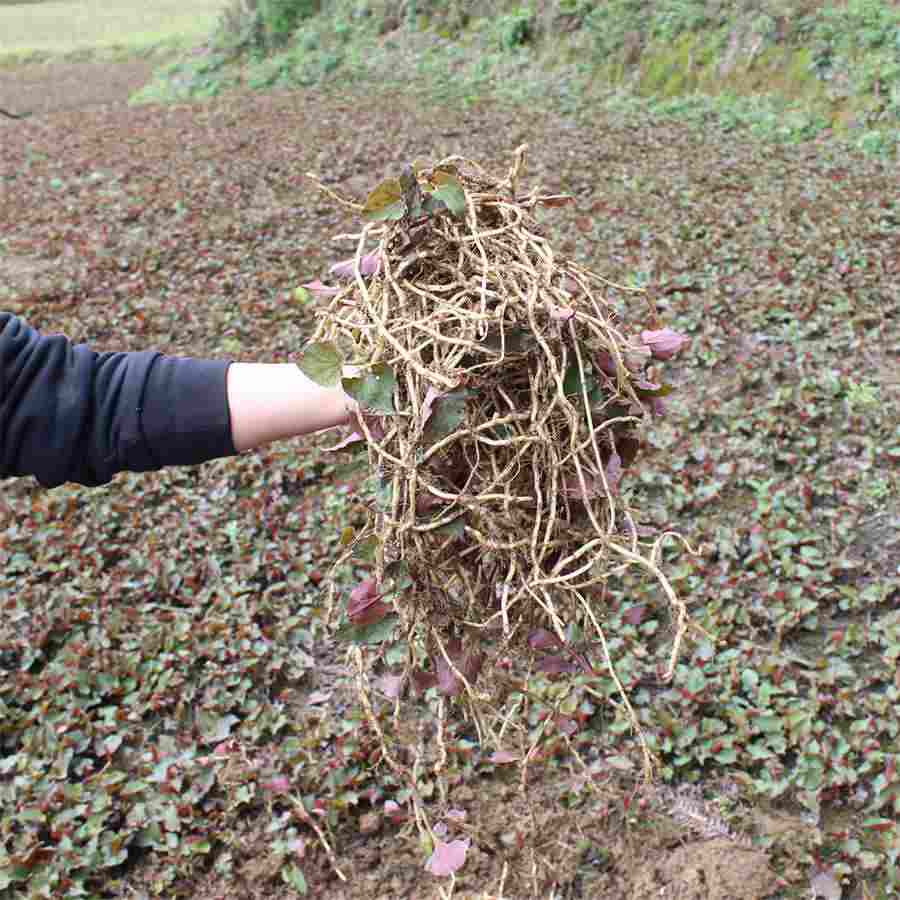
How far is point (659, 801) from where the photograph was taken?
2488mm

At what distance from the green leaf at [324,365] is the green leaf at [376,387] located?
0.23 feet

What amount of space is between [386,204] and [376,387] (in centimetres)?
26

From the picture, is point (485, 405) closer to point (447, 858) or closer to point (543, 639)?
point (543, 639)

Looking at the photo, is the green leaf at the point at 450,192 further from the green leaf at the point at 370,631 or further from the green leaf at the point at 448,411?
the green leaf at the point at 370,631

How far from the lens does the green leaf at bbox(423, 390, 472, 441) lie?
4.17 ft

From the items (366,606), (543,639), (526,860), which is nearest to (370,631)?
(366,606)

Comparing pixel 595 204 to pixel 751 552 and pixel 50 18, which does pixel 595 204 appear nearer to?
pixel 751 552

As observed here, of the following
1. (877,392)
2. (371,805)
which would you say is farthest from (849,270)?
(371,805)

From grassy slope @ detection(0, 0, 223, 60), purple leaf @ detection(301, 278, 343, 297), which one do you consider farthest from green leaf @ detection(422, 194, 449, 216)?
grassy slope @ detection(0, 0, 223, 60)

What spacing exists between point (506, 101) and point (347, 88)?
2.97 m

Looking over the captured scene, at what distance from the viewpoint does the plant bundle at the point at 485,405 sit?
1296mm

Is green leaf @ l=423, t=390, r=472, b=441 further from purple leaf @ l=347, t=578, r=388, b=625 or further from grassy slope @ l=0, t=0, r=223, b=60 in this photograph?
grassy slope @ l=0, t=0, r=223, b=60

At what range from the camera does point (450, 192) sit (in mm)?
1334

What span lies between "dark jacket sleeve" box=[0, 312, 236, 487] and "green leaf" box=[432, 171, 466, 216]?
49 cm
